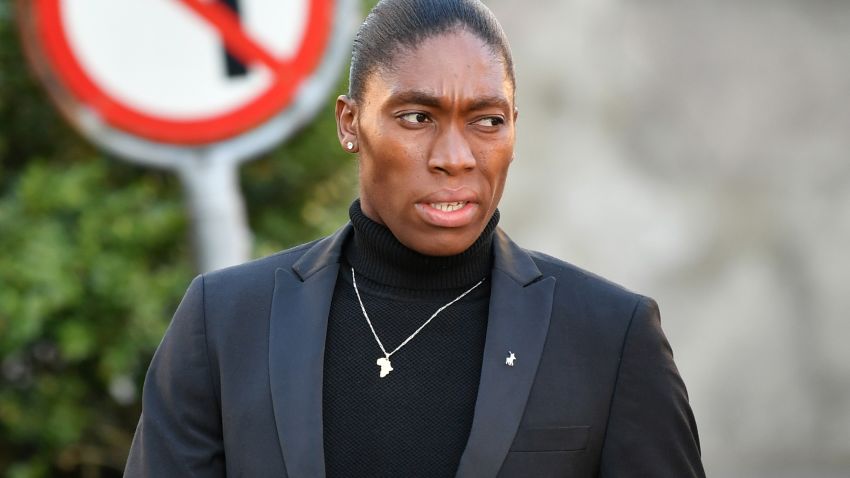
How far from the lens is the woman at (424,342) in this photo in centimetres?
260

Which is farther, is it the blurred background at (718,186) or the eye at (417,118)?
the blurred background at (718,186)

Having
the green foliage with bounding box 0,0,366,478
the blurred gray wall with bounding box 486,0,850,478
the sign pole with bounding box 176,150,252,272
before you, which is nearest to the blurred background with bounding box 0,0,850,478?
the blurred gray wall with bounding box 486,0,850,478

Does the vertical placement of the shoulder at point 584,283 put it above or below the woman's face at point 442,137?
below

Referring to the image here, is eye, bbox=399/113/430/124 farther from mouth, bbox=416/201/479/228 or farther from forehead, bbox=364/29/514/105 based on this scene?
mouth, bbox=416/201/479/228

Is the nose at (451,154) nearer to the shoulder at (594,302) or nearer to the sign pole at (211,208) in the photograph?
the shoulder at (594,302)

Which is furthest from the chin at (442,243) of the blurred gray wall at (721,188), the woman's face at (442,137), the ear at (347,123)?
the blurred gray wall at (721,188)

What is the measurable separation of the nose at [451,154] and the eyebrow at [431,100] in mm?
52

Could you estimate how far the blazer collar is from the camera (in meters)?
2.58

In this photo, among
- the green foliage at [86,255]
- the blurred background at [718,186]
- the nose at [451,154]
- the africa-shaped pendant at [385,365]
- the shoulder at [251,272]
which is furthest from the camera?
the blurred background at [718,186]

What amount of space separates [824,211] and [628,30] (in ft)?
5.00

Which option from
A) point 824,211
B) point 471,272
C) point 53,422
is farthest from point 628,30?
point 471,272

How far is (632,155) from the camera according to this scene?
834 cm

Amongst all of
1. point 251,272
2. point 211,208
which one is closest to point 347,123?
point 251,272

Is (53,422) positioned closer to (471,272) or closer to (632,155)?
(471,272)
